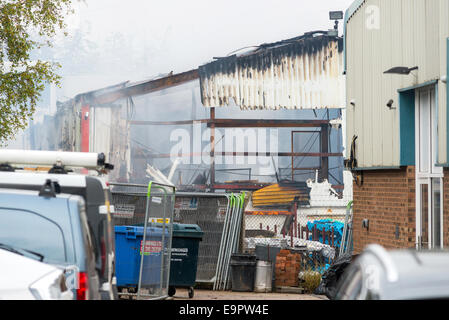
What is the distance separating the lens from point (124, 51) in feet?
136

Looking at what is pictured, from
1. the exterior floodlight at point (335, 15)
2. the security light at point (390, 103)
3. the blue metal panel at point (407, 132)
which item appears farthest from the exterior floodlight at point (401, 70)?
the exterior floodlight at point (335, 15)

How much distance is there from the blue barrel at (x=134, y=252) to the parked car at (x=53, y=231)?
24.5 feet

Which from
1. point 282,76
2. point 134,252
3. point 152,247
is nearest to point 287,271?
point 134,252

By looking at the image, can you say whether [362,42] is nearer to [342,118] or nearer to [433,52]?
[433,52]

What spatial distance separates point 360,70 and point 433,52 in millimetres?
3954

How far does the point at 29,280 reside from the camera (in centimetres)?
540

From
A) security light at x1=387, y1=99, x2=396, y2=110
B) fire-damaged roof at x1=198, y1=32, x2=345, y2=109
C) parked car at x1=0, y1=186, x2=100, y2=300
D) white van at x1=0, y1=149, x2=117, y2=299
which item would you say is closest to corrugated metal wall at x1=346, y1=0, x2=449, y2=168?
security light at x1=387, y1=99, x2=396, y2=110

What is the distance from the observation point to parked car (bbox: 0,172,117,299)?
21.2ft

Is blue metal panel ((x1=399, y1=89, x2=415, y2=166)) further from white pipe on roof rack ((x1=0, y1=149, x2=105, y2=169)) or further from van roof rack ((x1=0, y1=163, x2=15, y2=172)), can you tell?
van roof rack ((x1=0, y1=163, x2=15, y2=172))

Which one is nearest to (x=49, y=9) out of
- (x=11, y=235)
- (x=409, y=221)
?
(x=409, y=221)

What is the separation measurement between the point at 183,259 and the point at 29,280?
10.6m

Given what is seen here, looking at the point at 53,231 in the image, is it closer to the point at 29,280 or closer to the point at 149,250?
the point at 29,280

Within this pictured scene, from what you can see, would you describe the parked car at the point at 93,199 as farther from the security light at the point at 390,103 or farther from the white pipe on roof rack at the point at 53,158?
the security light at the point at 390,103
